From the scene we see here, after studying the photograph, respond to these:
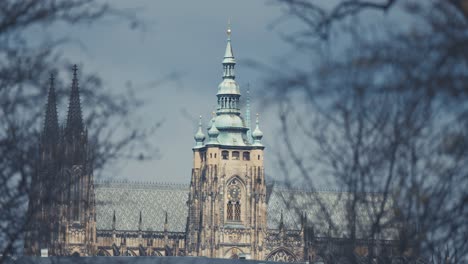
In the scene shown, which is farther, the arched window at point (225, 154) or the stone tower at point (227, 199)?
the arched window at point (225, 154)

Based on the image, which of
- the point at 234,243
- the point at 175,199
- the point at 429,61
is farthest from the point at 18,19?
the point at 175,199

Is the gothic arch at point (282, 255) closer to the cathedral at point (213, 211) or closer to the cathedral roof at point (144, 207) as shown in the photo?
the cathedral at point (213, 211)

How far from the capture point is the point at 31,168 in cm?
2719

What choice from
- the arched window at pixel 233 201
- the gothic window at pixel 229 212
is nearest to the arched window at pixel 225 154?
the arched window at pixel 233 201

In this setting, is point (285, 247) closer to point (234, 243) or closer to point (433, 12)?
point (234, 243)

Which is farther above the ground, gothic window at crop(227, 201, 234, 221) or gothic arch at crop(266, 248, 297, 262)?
gothic window at crop(227, 201, 234, 221)

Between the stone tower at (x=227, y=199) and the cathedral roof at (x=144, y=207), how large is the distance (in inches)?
210

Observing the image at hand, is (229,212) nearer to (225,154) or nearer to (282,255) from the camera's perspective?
(225,154)

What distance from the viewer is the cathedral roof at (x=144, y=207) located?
136 metres

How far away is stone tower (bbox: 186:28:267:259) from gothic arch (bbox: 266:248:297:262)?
3.25 ft

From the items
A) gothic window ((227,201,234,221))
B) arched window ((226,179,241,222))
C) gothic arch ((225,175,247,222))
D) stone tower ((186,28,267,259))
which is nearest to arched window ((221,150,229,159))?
stone tower ((186,28,267,259))

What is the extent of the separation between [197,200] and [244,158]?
551 centimetres

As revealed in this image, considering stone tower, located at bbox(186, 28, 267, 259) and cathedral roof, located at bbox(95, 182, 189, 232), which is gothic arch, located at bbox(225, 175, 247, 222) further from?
cathedral roof, located at bbox(95, 182, 189, 232)

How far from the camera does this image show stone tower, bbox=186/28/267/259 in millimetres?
127500
